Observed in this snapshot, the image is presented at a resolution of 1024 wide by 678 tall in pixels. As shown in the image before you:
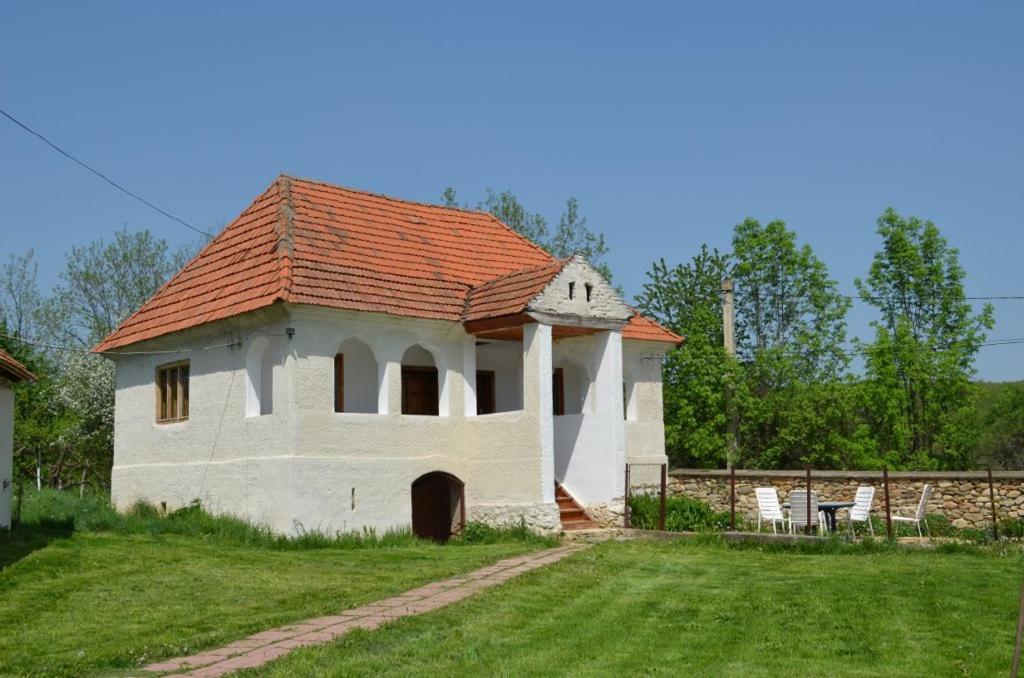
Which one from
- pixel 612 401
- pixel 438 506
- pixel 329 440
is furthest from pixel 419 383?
pixel 612 401

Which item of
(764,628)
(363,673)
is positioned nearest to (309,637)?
(363,673)

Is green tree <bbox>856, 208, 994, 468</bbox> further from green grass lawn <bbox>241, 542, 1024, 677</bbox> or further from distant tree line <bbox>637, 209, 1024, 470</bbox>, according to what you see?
green grass lawn <bbox>241, 542, 1024, 677</bbox>

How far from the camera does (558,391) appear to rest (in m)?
24.6

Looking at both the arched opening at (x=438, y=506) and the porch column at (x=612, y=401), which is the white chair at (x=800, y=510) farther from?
the arched opening at (x=438, y=506)

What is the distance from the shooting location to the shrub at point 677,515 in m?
20.3

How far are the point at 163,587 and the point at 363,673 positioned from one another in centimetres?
568

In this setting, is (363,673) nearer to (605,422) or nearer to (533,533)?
(533,533)

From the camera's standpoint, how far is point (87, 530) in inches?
734

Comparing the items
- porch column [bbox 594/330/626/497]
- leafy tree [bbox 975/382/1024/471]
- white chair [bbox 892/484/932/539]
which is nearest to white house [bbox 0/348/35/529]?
porch column [bbox 594/330/626/497]

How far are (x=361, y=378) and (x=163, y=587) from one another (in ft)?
28.3

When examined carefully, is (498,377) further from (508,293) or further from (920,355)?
(920,355)

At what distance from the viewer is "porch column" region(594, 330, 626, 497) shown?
20.5 m

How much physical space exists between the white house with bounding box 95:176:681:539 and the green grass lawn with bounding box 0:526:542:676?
5.02 ft

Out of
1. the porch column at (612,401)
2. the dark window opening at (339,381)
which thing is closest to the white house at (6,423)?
the dark window opening at (339,381)
